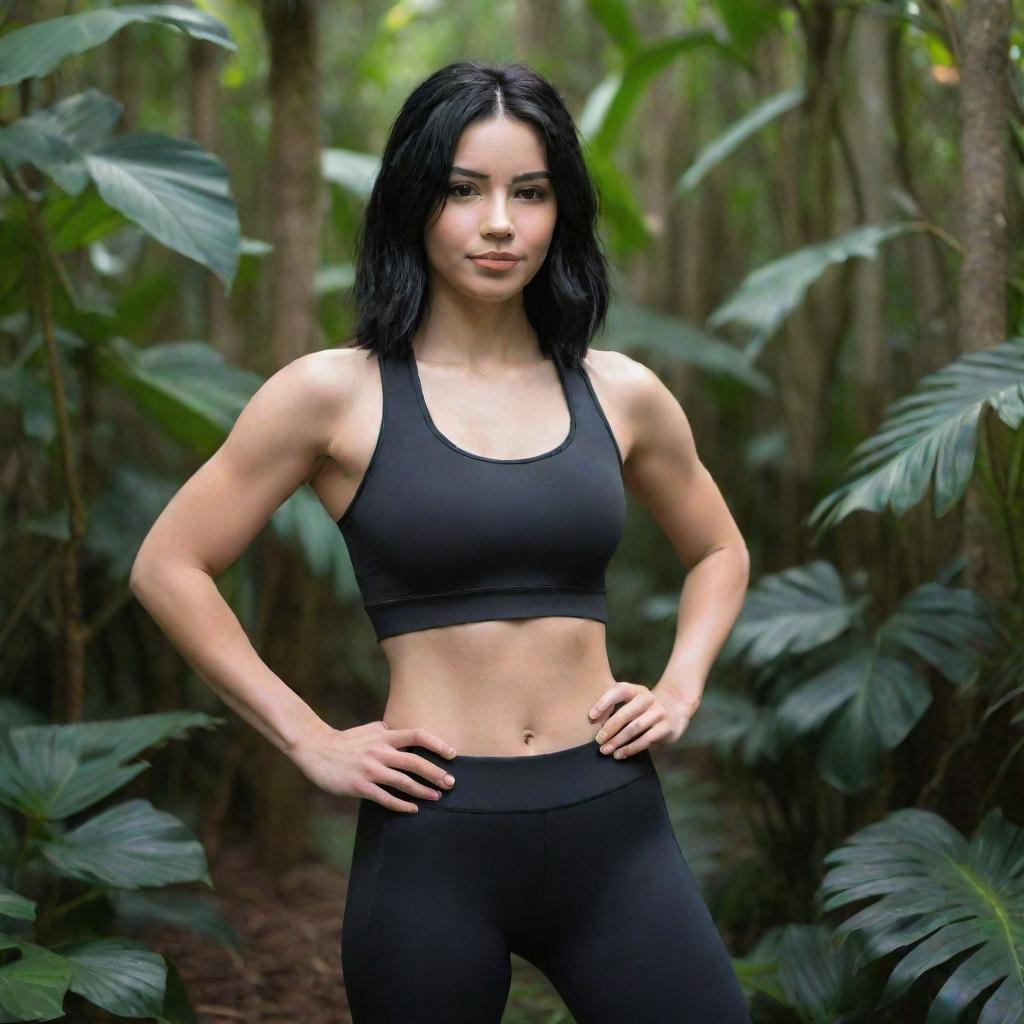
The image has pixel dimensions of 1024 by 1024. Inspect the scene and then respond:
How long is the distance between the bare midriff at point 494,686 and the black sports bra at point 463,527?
2cm

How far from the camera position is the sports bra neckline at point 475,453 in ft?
5.43

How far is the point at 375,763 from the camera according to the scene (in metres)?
1.58

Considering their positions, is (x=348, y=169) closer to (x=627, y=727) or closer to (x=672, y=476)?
(x=672, y=476)

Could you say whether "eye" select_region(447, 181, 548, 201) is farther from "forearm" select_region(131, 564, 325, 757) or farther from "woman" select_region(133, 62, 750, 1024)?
"forearm" select_region(131, 564, 325, 757)

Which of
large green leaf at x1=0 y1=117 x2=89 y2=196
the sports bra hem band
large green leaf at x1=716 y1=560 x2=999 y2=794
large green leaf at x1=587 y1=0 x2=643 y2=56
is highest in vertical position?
large green leaf at x1=587 y1=0 x2=643 y2=56

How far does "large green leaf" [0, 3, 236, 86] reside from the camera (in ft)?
7.23

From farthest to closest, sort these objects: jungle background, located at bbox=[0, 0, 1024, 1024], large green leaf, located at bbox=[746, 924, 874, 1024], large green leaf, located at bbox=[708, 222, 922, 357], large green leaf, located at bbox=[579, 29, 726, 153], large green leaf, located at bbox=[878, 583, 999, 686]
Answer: large green leaf, located at bbox=[579, 29, 726, 153], large green leaf, located at bbox=[708, 222, 922, 357], large green leaf, located at bbox=[878, 583, 999, 686], large green leaf, located at bbox=[746, 924, 874, 1024], jungle background, located at bbox=[0, 0, 1024, 1024]

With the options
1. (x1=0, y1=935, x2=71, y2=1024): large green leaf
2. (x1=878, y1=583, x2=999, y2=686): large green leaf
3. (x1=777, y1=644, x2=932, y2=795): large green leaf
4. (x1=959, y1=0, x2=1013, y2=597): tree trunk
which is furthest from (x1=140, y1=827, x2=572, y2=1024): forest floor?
(x1=959, y1=0, x2=1013, y2=597): tree trunk

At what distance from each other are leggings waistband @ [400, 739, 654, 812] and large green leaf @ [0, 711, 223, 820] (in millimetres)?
842

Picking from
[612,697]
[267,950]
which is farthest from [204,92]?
[612,697]

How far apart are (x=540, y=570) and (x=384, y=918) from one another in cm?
44

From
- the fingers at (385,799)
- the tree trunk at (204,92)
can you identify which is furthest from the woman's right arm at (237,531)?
the tree trunk at (204,92)

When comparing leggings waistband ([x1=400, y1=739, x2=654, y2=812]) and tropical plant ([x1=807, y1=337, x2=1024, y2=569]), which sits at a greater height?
tropical plant ([x1=807, y1=337, x2=1024, y2=569])

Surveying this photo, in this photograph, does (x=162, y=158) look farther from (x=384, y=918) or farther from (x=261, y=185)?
(x=261, y=185)
